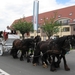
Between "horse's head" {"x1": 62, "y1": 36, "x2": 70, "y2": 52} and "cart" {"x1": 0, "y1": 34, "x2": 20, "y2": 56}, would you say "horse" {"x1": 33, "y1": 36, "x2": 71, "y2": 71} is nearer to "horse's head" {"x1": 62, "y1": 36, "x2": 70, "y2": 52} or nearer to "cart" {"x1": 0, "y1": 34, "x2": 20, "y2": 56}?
"horse's head" {"x1": 62, "y1": 36, "x2": 70, "y2": 52}

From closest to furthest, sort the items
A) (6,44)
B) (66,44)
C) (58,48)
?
(66,44), (58,48), (6,44)

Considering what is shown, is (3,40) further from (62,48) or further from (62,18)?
(62,18)

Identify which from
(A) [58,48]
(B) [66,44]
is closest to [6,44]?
(A) [58,48]

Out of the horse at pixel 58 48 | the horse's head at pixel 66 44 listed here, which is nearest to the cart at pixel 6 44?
the horse at pixel 58 48

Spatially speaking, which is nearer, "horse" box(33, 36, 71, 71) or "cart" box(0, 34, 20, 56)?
"horse" box(33, 36, 71, 71)

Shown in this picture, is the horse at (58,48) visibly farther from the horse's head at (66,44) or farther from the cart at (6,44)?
the cart at (6,44)

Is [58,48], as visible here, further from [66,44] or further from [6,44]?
[6,44]

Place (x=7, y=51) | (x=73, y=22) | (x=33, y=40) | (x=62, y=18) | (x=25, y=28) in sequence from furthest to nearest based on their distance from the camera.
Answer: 1. (x=62, y=18)
2. (x=73, y=22)
3. (x=25, y=28)
4. (x=7, y=51)
5. (x=33, y=40)

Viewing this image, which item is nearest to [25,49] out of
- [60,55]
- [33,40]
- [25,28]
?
[33,40]

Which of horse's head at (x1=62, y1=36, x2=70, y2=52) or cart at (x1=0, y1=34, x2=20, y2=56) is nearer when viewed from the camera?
horse's head at (x1=62, y1=36, x2=70, y2=52)

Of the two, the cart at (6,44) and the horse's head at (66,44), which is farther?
the cart at (6,44)

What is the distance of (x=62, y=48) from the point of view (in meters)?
8.05

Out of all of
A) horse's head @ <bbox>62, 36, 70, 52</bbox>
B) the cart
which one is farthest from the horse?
the cart

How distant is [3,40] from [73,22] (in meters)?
43.7
